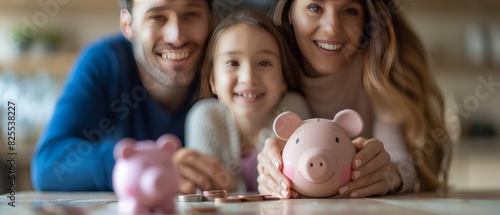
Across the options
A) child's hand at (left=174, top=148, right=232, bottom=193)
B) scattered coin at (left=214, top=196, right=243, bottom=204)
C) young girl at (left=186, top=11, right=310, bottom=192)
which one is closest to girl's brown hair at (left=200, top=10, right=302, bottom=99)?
young girl at (left=186, top=11, right=310, bottom=192)

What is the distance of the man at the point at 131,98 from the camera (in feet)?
3.28

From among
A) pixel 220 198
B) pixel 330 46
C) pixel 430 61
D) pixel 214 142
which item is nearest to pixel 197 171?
pixel 214 142

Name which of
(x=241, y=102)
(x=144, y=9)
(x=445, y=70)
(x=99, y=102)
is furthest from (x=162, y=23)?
(x=445, y=70)

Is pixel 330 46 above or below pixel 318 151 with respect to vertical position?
above

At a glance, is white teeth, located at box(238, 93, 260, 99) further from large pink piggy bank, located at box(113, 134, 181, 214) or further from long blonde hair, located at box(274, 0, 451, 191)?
large pink piggy bank, located at box(113, 134, 181, 214)

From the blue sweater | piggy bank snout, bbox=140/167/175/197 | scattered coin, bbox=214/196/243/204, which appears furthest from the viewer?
the blue sweater

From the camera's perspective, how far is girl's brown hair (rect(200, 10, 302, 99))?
3.22ft

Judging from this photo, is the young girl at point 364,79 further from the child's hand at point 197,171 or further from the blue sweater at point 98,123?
the blue sweater at point 98,123

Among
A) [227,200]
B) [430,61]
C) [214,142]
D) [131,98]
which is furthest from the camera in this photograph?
[430,61]

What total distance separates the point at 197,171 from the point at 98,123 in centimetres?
28

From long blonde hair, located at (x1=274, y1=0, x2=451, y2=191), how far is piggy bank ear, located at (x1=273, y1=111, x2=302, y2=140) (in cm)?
14

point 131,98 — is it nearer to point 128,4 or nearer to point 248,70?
point 128,4

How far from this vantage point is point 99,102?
1.21m

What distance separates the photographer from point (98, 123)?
1.21 m
